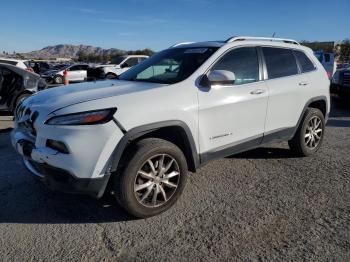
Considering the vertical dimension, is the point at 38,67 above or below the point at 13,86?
below

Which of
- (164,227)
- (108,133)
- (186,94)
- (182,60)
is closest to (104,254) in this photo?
(164,227)

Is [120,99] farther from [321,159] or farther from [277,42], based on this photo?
[321,159]

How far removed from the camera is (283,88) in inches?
183

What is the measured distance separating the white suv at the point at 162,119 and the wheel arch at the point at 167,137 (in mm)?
11

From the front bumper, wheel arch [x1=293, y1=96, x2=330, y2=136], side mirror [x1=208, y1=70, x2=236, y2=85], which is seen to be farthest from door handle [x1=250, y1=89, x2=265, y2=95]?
the front bumper

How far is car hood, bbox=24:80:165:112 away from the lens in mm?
3281

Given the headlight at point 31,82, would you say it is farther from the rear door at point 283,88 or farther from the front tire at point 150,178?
the front tire at point 150,178

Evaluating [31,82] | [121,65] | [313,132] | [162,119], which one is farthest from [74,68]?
[162,119]

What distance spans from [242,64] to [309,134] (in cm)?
188

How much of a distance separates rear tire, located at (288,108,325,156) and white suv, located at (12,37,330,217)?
0.18m

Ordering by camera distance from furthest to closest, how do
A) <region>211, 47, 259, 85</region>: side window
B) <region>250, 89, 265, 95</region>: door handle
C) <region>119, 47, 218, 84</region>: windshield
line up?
1. <region>250, 89, 265, 95</region>: door handle
2. <region>211, 47, 259, 85</region>: side window
3. <region>119, 47, 218, 84</region>: windshield

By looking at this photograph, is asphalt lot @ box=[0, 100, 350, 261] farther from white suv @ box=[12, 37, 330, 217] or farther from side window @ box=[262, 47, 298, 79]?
side window @ box=[262, 47, 298, 79]

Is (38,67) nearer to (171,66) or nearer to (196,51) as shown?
(171,66)

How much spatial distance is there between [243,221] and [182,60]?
2.04 m
